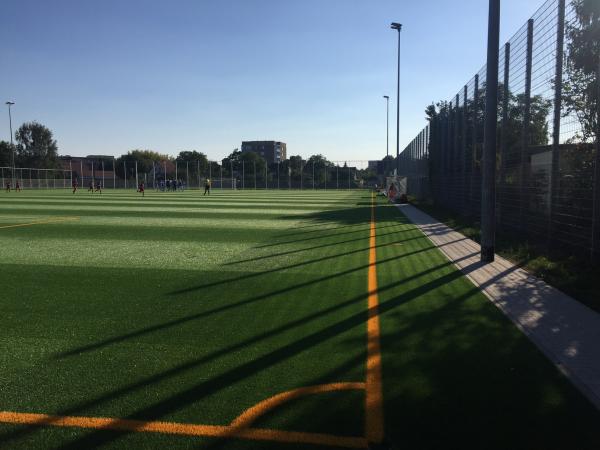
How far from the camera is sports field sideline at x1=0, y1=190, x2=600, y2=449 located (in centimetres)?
310

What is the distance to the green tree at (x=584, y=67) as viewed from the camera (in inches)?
355

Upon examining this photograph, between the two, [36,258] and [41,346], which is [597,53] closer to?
[41,346]

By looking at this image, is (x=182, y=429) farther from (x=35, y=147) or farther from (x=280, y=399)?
(x=35, y=147)

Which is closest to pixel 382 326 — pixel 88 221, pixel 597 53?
pixel 597 53

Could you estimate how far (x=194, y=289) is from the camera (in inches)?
276

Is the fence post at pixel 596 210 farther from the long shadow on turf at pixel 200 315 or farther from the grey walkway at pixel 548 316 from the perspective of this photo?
the long shadow on turf at pixel 200 315

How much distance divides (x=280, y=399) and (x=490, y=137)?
7894 mm

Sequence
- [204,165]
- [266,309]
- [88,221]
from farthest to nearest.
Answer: [204,165] < [88,221] < [266,309]

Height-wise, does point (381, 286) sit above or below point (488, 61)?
below

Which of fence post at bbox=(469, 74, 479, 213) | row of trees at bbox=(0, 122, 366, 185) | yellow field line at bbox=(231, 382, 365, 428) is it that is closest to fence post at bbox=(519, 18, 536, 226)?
fence post at bbox=(469, 74, 479, 213)

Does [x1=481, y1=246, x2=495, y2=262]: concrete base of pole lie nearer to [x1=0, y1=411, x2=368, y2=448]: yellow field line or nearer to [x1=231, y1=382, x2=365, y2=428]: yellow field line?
[x1=231, y1=382, x2=365, y2=428]: yellow field line

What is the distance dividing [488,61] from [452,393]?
7.92 m

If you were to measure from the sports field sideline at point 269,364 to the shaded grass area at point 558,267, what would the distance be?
140cm

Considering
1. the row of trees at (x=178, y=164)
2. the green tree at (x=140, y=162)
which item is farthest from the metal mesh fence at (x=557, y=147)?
the green tree at (x=140, y=162)
